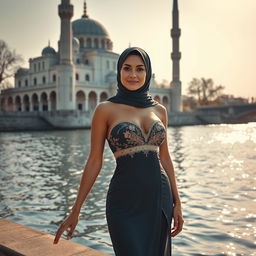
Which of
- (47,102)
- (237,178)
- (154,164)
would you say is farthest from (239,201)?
(47,102)

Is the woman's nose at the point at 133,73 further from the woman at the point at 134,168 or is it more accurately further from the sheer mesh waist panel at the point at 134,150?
the sheer mesh waist panel at the point at 134,150

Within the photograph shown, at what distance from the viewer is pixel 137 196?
197 cm

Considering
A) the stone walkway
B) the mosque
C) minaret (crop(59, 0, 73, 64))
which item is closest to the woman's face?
the stone walkway

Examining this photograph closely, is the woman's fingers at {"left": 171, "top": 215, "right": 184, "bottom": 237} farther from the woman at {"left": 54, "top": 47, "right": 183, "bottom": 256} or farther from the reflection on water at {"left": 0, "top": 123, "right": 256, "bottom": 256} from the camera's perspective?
the reflection on water at {"left": 0, "top": 123, "right": 256, "bottom": 256}

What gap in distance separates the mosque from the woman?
40614 mm

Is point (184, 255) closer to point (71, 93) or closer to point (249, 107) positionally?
point (71, 93)

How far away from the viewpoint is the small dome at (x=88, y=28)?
63000mm

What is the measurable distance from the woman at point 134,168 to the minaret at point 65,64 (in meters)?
44.5

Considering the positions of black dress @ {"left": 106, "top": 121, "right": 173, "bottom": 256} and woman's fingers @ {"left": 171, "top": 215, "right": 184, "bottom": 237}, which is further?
woman's fingers @ {"left": 171, "top": 215, "right": 184, "bottom": 237}

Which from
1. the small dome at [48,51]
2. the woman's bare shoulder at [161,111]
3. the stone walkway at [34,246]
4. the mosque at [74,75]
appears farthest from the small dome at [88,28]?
the woman's bare shoulder at [161,111]

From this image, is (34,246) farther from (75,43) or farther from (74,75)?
(75,43)

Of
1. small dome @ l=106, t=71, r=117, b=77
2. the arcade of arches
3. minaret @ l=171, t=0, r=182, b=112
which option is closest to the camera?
the arcade of arches

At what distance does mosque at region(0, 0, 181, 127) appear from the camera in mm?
46062

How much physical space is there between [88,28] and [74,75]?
62.1 ft
